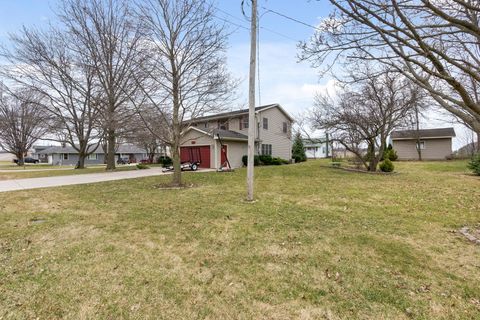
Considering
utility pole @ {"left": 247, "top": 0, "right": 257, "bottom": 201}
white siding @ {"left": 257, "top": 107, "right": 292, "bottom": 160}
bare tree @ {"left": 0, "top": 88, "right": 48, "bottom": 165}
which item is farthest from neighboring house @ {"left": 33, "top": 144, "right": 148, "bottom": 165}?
utility pole @ {"left": 247, "top": 0, "right": 257, "bottom": 201}

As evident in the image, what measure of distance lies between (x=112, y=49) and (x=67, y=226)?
390 inches

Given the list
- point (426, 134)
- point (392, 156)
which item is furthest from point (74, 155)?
point (426, 134)

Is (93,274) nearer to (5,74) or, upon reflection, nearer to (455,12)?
(455,12)

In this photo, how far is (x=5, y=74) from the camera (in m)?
16.3

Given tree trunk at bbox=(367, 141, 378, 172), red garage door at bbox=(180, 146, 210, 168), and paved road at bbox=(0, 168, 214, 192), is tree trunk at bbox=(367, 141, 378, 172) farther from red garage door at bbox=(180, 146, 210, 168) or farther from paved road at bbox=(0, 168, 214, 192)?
paved road at bbox=(0, 168, 214, 192)

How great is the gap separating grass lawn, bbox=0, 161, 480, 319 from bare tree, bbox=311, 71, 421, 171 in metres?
9.34

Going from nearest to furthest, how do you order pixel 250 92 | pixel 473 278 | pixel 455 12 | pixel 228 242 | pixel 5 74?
pixel 473 278 → pixel 228 242 → pixel 455 12 → pixel 250 92 → pixel 5 74

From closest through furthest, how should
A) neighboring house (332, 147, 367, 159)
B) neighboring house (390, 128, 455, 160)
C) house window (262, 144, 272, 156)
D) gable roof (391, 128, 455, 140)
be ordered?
neighboring house (332, 147, 367, 159) < house window (262, 144, 272, 156) < gable roof (391, 128, 455, 140) < neighboring house (390, 128, 455, 160)

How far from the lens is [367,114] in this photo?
15.5m

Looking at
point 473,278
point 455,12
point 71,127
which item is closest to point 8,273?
point 473,278

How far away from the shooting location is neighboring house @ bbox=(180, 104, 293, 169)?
785 inches

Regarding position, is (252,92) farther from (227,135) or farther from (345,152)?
(345,152)

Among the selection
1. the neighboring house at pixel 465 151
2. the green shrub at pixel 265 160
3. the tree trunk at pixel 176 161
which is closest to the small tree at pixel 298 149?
the green shrub at pixel 265 160

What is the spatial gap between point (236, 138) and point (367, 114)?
32.4ft
